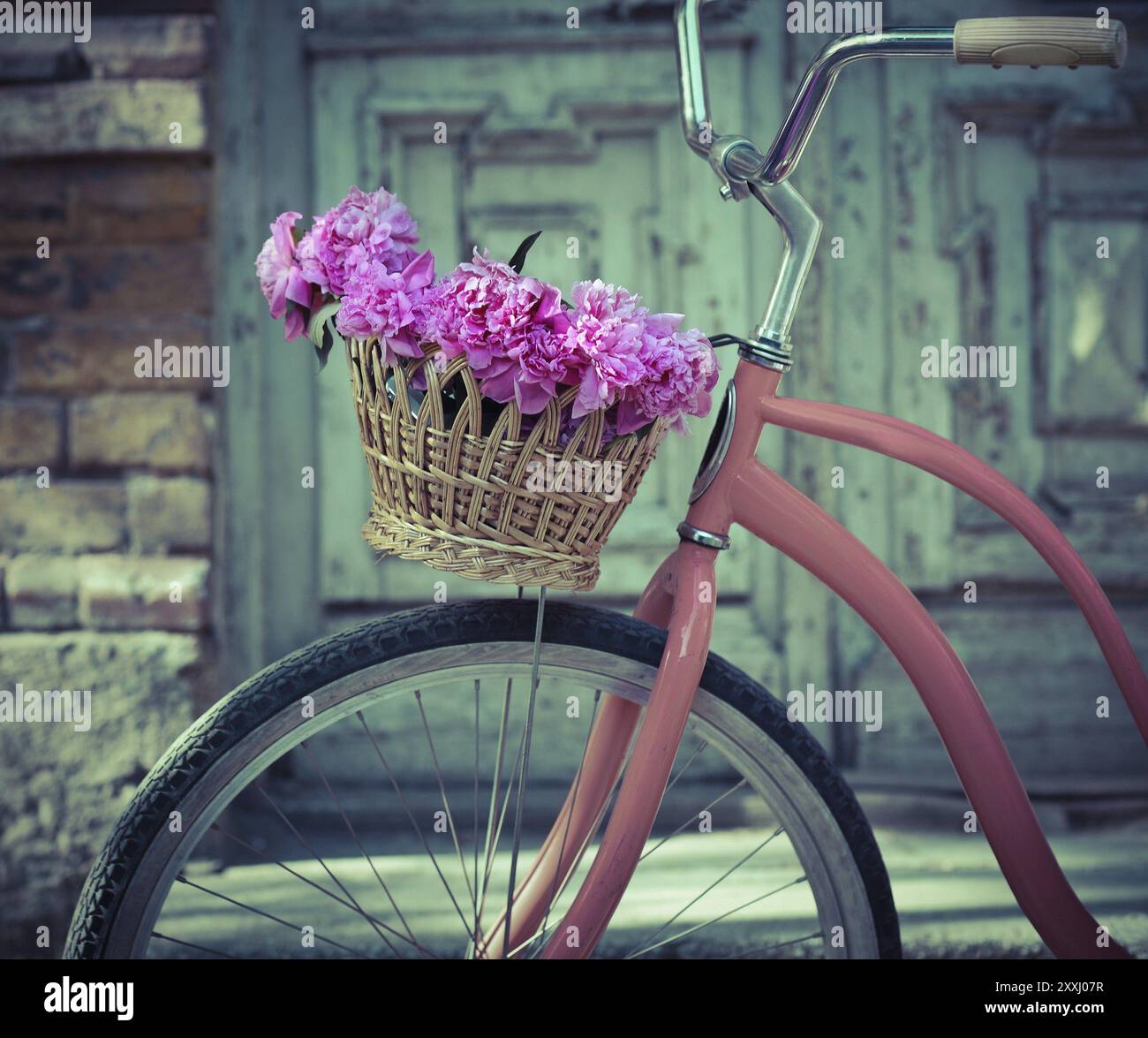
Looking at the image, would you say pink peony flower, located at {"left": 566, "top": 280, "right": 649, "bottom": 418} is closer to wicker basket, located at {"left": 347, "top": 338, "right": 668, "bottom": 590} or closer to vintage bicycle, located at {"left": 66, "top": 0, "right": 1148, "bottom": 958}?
wicker basket, located at {"left": 347, "top": 338, "right": 668, "bottom": 590}

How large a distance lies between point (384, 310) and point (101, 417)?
4.77ft

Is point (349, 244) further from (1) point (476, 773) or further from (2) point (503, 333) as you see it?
(1) point (476, 773)

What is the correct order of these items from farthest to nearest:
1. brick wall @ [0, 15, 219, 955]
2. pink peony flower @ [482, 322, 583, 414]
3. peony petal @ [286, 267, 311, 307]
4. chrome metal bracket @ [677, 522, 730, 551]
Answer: brick wall @ [0, 15, 219, 955], chrome metal bracket @ [677, 522, 730, 551], peony petal @ [286, 267, 311, 307], pink peony flower @ [482, 322, 583, 414]

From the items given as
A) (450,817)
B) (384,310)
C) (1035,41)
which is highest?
(1035,41)

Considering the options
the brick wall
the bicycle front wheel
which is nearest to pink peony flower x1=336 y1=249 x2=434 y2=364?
the bicycle front wheel

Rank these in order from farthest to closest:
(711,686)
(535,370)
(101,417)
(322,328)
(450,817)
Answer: (101,417)
(450,817)
(711,686)
(322,328)
(535,370)

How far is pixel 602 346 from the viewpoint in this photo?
1.19 meters

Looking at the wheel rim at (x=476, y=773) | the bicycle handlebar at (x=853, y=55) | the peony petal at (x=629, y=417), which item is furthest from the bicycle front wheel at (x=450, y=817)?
the bicycle handlebar at (x=853, y=55)

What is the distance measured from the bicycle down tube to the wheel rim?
0.15 ft

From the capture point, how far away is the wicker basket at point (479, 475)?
1.20m

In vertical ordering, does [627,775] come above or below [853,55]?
below

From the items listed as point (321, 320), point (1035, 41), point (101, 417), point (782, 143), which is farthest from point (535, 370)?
point (101, 417)

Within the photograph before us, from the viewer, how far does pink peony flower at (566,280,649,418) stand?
1.18 m

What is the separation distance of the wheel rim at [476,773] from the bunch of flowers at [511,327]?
0.99 feet
